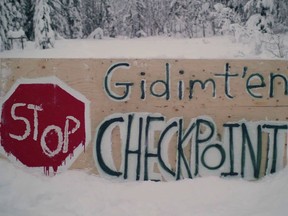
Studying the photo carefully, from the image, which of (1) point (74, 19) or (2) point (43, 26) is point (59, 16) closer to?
(1) point (74, 19)

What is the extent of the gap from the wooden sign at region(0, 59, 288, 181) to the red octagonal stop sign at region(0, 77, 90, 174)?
12mm

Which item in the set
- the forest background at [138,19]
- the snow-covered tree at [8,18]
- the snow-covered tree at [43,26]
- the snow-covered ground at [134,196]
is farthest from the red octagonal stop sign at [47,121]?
the snow-covered tree at [8,18]

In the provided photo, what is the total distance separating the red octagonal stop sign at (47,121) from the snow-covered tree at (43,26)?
17.2 metres

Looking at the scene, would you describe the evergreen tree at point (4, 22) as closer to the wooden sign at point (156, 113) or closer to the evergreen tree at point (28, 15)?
the evergreen tree at point (28, 15)

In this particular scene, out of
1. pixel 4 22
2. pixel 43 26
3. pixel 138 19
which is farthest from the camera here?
pixel 138 19

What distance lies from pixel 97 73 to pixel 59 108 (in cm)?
63

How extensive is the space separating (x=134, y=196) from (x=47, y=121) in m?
1.40

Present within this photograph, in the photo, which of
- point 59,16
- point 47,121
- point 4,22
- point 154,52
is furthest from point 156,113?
point 59,16

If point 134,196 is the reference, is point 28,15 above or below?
above

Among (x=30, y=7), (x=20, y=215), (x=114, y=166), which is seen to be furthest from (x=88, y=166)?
(x=30, y=7)

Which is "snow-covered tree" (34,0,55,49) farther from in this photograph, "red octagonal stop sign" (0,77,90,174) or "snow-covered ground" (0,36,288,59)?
"red octagonal stop sign" (0,77,90,174)

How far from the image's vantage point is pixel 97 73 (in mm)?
4195

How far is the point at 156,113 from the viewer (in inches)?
166

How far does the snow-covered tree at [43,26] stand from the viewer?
2016cm
